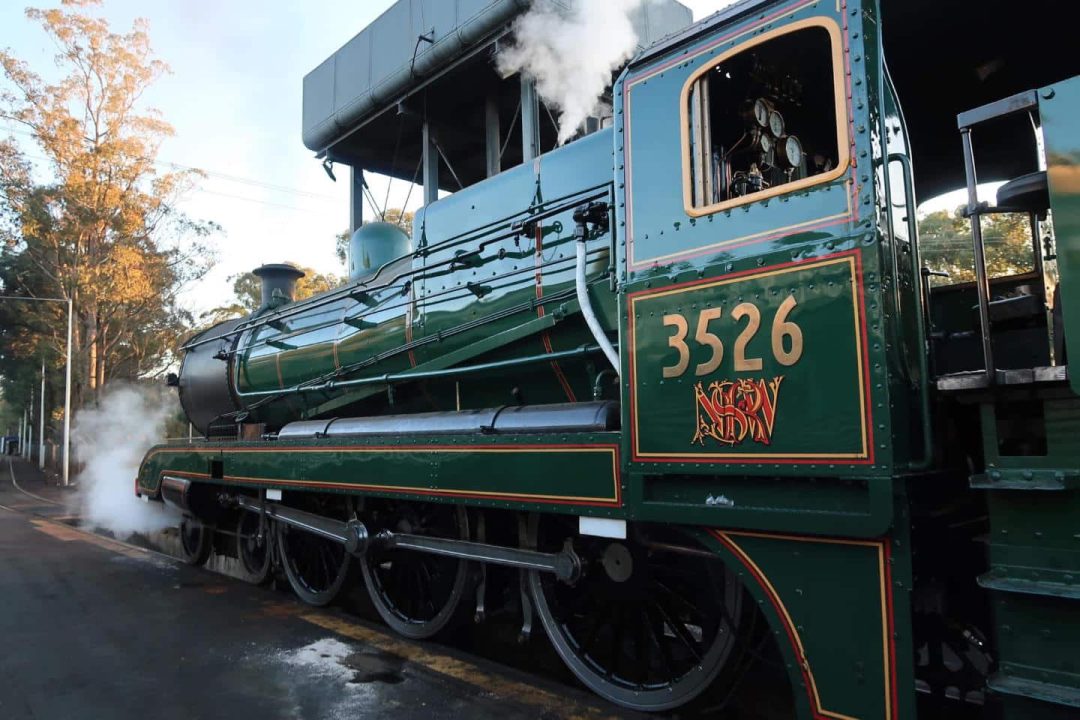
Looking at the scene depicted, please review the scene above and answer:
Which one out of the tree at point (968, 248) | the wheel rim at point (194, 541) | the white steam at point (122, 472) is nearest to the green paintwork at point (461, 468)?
the tree at point (968, 248)

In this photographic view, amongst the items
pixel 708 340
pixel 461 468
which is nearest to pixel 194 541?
pixel 461 468

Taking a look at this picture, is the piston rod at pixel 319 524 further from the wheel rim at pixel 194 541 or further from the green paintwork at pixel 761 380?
the green paintwork at pixel 761 380

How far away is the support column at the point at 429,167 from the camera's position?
1362 cm

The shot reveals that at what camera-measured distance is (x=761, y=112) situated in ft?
10.1

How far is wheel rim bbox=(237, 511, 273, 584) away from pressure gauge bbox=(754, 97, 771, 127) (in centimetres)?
562

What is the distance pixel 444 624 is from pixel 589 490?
202 centimetres

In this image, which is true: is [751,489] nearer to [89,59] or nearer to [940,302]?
[940,302]

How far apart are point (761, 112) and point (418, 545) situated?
10.3 feet

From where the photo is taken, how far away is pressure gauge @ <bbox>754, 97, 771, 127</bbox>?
3.07 meters

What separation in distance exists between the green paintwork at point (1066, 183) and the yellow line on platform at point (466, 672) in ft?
8.63

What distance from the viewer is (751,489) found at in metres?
2.70

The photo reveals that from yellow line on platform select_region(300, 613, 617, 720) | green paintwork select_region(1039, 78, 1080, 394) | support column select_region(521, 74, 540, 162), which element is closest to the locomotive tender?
green paintwork select_region(1039, 78, 1080, 394)

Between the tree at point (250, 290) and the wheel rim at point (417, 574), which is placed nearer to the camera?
the wheel rim at point (417, 574)

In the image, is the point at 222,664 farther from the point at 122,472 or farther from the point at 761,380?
the point at 122,472
